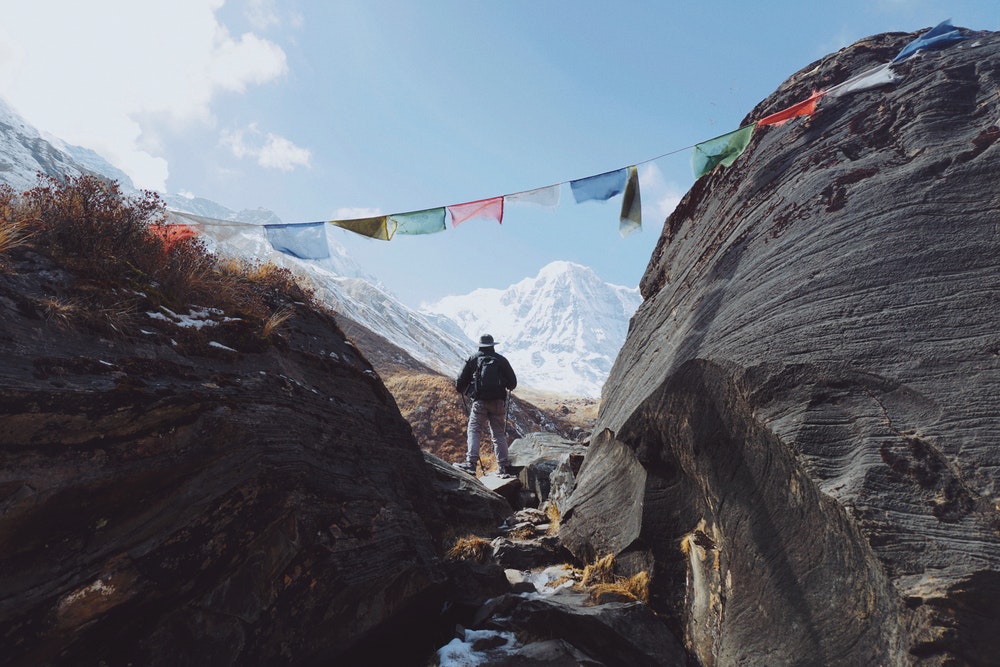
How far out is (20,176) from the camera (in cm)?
8981

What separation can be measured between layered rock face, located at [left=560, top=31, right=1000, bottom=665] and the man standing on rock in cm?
494

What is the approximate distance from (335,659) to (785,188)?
23.1 feet

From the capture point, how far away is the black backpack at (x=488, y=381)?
11516 millimetres

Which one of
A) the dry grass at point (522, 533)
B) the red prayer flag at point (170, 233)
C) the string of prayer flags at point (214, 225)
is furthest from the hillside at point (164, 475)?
the dry grass at point (522, 533)

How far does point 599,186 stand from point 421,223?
3916 millimetres

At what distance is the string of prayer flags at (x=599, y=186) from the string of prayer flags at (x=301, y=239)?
5627 mm

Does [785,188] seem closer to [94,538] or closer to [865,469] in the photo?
[865,469]

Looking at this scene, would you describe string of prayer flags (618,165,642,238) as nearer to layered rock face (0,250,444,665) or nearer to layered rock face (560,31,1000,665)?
layered rock face (560,31,1000,665)

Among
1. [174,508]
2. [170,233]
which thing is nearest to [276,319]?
[170,233]

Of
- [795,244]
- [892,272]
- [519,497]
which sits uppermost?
[795,244]

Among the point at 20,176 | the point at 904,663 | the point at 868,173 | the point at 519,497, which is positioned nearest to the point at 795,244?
the point at 868,173

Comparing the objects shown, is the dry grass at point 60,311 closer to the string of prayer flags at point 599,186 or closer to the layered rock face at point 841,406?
the layered rock face at point 841,406

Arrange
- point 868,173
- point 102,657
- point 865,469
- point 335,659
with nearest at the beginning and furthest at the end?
point 102,657 → point 865,469 → point 335,659 → point 868,173

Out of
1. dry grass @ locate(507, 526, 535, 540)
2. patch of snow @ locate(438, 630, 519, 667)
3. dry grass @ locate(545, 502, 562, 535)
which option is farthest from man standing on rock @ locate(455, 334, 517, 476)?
patch of snow @ locate(438, 630, 519, 667)
